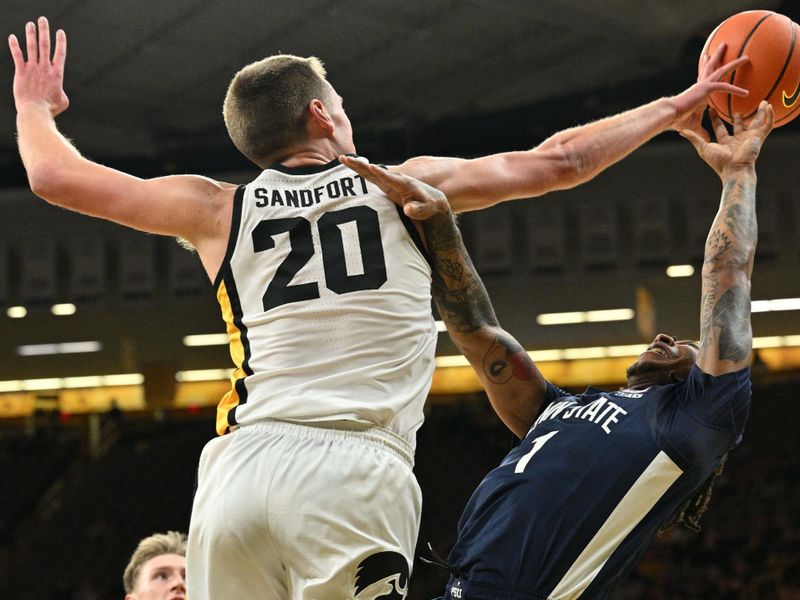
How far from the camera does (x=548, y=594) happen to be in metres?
3.65

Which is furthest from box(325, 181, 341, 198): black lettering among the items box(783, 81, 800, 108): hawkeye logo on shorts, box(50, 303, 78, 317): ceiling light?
box(50, 303, 78, 317): ceiling light

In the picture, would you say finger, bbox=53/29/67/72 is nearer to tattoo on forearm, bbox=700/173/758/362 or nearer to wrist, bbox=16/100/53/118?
wrist, bbox=16/100/53/118

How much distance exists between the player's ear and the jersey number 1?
1.60 m

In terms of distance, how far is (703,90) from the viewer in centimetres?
340

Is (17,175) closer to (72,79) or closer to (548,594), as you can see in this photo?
(72,79)

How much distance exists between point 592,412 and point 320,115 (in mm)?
1728

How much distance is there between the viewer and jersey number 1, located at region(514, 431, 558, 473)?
382cm

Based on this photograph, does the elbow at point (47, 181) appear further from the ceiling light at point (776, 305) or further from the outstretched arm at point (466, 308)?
the ceiling light at point (776, 305)

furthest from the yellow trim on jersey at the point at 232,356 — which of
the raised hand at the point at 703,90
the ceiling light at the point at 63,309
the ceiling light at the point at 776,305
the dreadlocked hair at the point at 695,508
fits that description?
the ceiling light at the point at 776,305

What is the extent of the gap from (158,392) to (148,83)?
396 inches

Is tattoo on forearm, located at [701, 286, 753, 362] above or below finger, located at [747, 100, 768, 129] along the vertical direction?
below

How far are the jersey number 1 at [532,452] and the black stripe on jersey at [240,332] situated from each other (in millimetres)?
1505

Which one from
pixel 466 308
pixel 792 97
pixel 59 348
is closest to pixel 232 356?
pixel 466 308

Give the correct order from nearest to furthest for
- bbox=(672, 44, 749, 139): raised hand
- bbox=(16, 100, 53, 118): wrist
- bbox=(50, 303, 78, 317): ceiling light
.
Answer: bbox=(16, 100, 53, 118): wrist → bbox=(672, 44, 749, 139): raised hand → bbox=(50, 303, 78, 317): ceiling light
